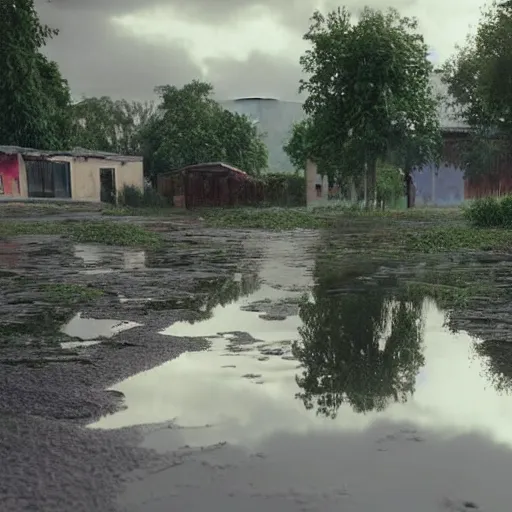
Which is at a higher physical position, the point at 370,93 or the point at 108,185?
the point at 370,93

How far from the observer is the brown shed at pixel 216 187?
44.2 meters

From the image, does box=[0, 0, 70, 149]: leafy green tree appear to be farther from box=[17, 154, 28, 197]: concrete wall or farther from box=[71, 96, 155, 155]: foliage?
box=[71, 96, 155, 155]: foliage

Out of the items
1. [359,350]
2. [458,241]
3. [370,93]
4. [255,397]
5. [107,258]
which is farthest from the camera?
[370,93]

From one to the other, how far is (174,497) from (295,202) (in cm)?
4167

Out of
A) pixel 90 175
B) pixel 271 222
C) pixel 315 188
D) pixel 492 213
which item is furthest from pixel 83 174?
pixel 492 213

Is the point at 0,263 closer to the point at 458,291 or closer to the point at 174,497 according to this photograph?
the point at 458,291

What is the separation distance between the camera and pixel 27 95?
43562mm

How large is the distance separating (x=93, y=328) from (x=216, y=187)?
1468 inches

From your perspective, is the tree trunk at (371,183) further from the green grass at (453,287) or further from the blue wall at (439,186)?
the green grass at (453,287)

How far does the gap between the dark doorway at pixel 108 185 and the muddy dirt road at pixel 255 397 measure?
34246 mm

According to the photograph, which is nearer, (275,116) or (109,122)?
(109,122)

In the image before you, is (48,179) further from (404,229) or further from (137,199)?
(404,229)

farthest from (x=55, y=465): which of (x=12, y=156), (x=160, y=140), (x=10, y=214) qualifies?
(x=160, y=140)

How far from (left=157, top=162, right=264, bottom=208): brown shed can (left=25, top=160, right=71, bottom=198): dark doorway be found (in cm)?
700
